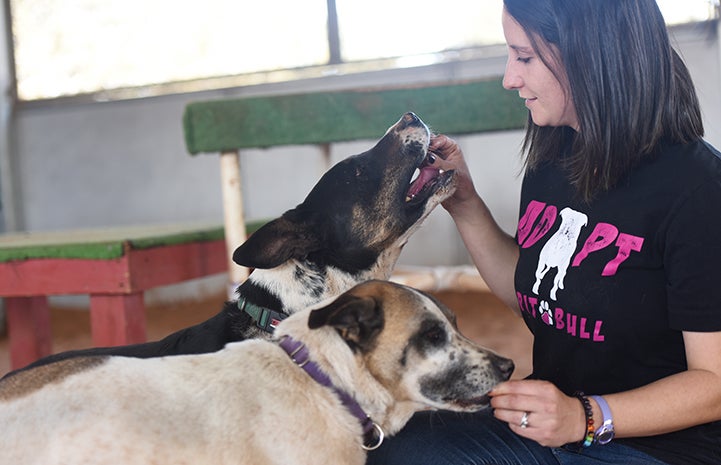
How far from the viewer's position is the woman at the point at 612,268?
1354mm

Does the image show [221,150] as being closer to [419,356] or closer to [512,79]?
[512,79]

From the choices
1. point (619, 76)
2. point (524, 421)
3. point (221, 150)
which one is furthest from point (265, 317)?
point (221, 150)

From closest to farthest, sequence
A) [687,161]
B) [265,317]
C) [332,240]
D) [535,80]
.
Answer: [687,161] < [535,80] < [265,317] < [332,240]

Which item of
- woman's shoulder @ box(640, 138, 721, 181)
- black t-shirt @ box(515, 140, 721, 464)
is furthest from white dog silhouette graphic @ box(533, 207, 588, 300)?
woman's shoulder @ box(640, 138, 721, 181)

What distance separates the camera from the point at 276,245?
1.73 metres

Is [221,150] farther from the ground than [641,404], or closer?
farther from the ground

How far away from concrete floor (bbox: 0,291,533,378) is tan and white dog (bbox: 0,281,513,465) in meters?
1.79

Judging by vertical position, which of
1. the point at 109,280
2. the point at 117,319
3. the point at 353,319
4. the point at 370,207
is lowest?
the point at 117,319

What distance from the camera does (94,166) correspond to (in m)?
5.25

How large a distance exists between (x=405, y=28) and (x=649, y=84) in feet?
10.6

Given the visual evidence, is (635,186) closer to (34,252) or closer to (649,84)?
(649,84)

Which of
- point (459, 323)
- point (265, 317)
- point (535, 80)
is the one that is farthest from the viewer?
point (459, 323)

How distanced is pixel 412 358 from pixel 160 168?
13.2 feet

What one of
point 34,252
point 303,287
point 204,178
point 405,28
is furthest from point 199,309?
point 303,287
